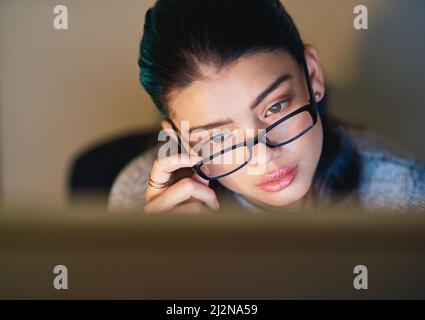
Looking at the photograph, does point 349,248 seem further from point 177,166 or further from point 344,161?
point 177,166

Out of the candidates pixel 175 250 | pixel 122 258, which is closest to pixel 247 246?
pixel 175 250

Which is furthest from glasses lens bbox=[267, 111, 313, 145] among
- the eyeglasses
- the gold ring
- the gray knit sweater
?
the gold ring

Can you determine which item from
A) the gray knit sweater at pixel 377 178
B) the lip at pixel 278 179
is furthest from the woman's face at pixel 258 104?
the gray knit sweater at pixel 377 178

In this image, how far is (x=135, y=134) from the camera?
1.04m

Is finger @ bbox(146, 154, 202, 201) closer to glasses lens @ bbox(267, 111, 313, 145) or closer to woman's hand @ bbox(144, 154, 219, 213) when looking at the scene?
woman's hand @ bbox(144, 154, 219, 213)

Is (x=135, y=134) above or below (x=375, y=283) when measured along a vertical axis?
above

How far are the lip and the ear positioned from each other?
7.0 inches

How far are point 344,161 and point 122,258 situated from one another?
1.94ft

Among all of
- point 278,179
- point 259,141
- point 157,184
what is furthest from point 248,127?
point 157,184

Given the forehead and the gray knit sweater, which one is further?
the gray knit sweater

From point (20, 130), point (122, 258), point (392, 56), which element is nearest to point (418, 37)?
point (392, 56)

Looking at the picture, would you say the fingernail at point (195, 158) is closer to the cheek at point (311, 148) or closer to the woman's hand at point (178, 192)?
the woman's hand at point (178, 192)

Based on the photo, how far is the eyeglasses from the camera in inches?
37.5

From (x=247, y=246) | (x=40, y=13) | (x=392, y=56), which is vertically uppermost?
(x=40, y=13)
